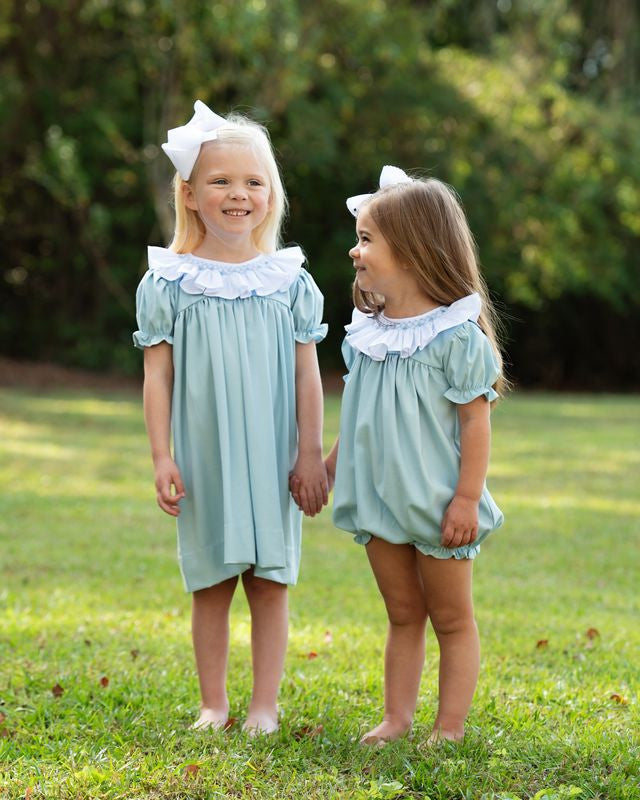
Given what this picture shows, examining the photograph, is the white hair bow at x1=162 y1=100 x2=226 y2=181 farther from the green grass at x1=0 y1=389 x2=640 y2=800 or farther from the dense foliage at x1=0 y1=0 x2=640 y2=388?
the dense foliage at x1=0 y1=0 x2=640 y2=388

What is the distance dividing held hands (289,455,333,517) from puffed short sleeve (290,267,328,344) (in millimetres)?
369

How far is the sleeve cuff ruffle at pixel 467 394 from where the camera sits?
9.83 feet

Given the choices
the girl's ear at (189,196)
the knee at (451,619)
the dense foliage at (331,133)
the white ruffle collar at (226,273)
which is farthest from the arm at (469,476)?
the dense foliage at (331,133)

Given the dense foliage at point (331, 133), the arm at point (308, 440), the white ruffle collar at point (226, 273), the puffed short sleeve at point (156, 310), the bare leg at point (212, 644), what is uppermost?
the dense foliage at point (331, 133)

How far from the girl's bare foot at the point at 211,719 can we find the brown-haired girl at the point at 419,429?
0.46m

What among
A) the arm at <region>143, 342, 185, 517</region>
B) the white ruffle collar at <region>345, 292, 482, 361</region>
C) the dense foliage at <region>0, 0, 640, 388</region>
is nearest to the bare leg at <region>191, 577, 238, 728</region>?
the arm at <region>143, 342, 185, 517</region>

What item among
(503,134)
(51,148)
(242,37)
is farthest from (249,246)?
(503,134)

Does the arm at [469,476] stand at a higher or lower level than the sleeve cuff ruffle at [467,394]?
lower

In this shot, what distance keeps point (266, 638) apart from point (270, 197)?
1341mm

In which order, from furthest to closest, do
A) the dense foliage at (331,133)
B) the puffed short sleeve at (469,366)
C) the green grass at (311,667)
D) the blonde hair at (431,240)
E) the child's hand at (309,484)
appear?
the dense foliage at (331,133), the child's hand at (309,484), the blonde hair at (431,240), the puffed short sleeve at (469,366), the green grass at (311,667)

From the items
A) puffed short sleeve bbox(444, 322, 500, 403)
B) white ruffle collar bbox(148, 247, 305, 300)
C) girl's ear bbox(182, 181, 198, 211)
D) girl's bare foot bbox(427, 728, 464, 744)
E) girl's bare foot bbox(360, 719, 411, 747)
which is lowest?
girl's bare foot bbox(360, 719, 411, 747)

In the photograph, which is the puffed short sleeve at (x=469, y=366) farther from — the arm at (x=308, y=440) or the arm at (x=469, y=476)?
the arm at (x=308, y=440)

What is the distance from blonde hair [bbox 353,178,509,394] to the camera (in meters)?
3.11

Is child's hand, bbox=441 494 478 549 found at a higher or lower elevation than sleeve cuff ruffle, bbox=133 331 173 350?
lower
